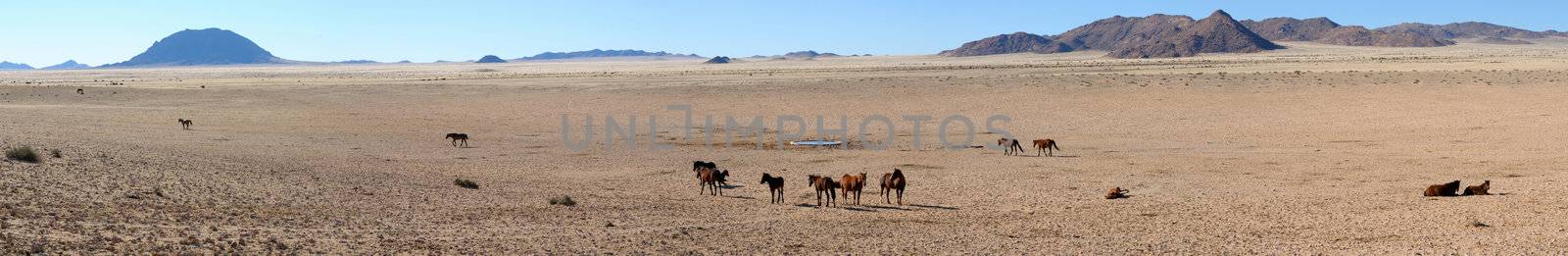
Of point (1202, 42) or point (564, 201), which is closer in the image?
point (564, 201)

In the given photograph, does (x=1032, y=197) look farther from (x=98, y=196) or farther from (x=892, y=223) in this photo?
Answer: (x=98, y=196)

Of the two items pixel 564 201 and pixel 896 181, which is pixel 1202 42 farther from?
pixel 564 201

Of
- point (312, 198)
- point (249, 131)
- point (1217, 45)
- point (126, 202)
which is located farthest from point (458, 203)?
point (1217, 45)

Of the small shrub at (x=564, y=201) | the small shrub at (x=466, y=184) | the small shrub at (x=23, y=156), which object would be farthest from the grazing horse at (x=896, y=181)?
the small shrub at (x=23, y=156)

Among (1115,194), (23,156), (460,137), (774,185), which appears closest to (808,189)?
(774,185)

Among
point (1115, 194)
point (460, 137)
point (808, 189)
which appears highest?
point (1115, 194)

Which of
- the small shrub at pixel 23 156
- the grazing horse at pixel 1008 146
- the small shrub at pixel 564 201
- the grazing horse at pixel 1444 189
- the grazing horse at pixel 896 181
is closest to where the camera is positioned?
the small shrub at pixel 564 201

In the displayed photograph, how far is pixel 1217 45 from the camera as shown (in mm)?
170875

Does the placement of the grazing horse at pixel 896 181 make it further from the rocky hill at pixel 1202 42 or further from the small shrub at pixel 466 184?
the rocky hill at pixel 1202 42

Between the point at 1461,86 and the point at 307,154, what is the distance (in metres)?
44.4

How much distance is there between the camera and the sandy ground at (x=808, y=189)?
39.6ft

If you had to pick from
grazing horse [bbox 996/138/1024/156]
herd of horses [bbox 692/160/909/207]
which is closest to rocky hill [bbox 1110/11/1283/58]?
grazing horse [bbox 996/138/1024/156]

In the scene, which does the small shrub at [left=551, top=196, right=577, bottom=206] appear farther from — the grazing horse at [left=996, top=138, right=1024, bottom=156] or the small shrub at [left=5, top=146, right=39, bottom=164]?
the grazing horse at [left=996, top=138, right=1024, bottom=156]

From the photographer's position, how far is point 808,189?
18.6 metres
